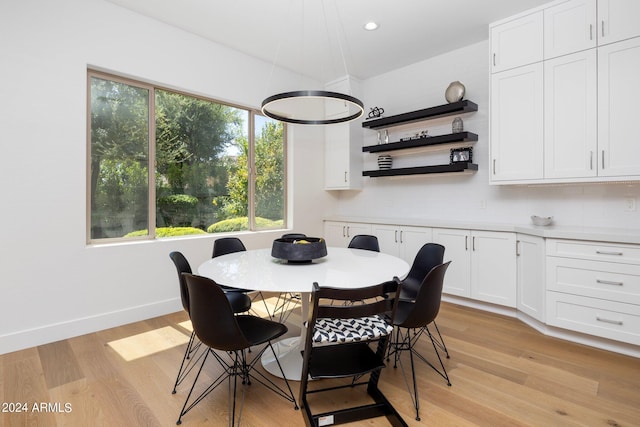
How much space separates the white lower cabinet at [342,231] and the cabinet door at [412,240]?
1.84 feet

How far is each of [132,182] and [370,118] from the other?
327cm

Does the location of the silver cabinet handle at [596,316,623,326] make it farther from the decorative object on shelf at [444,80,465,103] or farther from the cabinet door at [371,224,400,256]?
the decorative object on shelf at [444,80,465,103]

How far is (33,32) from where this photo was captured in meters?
2.69

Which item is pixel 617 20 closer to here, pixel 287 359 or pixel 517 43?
pixel 517 43

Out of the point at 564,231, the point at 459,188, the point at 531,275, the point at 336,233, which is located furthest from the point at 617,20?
the point at 336,233

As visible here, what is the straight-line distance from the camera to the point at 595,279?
2.66m

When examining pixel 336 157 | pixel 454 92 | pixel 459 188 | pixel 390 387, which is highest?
pixel 454 92

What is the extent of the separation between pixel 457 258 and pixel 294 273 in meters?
2.38

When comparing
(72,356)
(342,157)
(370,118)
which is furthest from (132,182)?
(370,118)

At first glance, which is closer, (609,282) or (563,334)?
(609,282)

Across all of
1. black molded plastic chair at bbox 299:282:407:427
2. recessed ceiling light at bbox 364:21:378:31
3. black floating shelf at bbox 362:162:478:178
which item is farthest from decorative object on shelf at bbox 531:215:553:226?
recessed ceiling light at bbox 364:21:378:31

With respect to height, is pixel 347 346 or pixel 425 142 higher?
pixel 425 142

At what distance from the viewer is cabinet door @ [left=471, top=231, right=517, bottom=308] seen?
3.30 meters

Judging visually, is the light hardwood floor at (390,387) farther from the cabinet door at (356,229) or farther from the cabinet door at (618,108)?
the cabinet door at (356,229)
